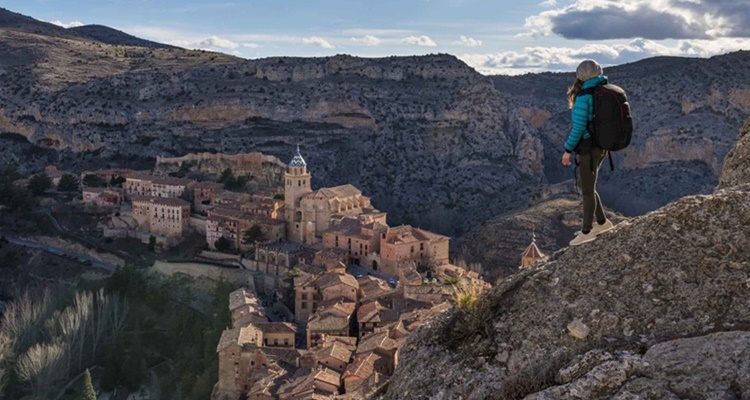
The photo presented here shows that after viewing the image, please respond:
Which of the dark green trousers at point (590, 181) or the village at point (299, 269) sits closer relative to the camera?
the dark green trousers at point (590, 181)

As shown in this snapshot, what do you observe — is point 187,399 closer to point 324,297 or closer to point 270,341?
point 270,341

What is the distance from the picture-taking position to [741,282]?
15.4ft

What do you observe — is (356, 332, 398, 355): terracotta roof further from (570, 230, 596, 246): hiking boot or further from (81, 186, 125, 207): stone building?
(81, 186, 125, 207): stone building

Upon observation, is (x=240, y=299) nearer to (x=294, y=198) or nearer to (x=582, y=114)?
(x=294, y=198)

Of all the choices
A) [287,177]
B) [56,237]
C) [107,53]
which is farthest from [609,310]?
[107,53]

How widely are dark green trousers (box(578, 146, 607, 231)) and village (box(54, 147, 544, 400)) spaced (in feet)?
28.2

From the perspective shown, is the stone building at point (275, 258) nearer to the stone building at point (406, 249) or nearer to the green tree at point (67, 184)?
the stone building at point (406, 249)

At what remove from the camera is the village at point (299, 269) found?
22.5m

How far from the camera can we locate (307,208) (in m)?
37.8

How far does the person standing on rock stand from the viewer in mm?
6035

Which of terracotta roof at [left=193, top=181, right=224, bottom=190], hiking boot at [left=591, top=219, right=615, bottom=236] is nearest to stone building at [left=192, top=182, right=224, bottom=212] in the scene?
terracotta roof at [left=193, top=181, right=224, bottom=190]

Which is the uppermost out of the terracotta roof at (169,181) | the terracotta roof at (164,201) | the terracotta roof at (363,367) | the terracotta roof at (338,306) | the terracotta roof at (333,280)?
the terracotta roof at (169,181)

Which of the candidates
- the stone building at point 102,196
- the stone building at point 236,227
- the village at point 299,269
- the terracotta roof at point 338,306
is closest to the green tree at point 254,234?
the village at point 299,269

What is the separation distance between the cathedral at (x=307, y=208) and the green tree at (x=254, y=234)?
72.5 inches
